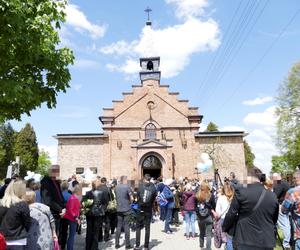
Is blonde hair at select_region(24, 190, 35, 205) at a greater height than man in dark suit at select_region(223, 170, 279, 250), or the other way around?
blonde hair at select_region(24, 190, 35, 205)

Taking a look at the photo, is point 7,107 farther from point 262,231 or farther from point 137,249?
point 262,231

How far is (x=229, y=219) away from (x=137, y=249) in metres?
5.32

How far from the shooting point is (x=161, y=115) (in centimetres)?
3241

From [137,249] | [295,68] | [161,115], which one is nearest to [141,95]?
[161,115]

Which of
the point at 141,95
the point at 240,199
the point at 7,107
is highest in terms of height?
the point at 141,95

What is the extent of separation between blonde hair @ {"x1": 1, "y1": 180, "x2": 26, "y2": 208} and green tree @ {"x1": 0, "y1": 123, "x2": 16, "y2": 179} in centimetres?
5714

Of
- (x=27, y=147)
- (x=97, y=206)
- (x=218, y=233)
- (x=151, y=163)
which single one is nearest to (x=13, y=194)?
(x=97, y=206)

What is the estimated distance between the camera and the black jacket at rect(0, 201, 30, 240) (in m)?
4.98

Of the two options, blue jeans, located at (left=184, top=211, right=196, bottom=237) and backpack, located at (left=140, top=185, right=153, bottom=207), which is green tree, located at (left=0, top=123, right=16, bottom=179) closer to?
blue jeans, located at (left=184, top=211, right=196, bottom=237)

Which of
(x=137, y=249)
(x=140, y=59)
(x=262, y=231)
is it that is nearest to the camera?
(x=262, y=231)

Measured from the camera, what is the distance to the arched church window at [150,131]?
104 feet

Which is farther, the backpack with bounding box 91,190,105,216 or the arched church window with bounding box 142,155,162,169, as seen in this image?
the arched church window with bounding box 142,155,162,169

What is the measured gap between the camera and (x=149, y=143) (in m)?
30.2

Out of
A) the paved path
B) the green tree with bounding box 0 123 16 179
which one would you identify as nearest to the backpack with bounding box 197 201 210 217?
the paved path
